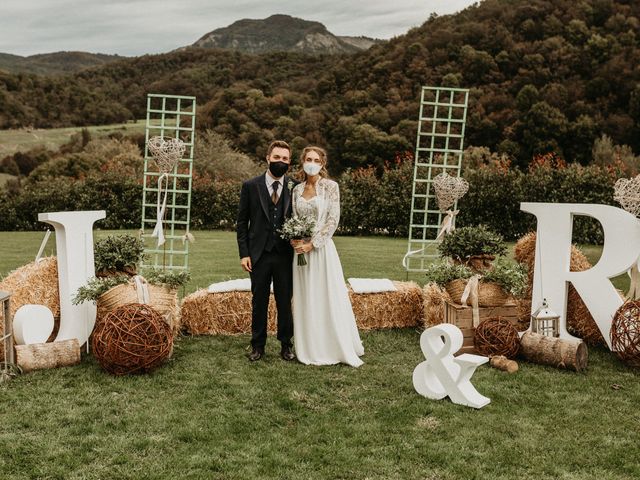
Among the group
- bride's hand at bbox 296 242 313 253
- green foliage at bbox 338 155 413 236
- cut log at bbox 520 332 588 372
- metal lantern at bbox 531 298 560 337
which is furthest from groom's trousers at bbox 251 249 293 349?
green foliage at bbox 338 155 413 236

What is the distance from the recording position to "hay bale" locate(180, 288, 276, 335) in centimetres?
718

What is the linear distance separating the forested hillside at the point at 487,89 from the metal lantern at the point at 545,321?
21247 mm

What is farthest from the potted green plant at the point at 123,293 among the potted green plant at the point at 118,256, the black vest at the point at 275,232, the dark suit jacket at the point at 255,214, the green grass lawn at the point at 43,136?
the green grass lawn at the point at 43,136

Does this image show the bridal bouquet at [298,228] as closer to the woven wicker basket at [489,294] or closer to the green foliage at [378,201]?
the woven wicker basket at [489,294]

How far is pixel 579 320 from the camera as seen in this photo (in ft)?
22.9

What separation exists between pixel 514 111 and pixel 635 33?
22.9 ft

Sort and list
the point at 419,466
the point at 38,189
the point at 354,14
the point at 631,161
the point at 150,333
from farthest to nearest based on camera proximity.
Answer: the point at 354,14 → the point at 631,161 → the point at 38,189 → the point at 150,333 → the point at 419,466

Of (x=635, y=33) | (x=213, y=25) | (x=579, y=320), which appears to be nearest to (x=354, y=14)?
(x=213, y=25)

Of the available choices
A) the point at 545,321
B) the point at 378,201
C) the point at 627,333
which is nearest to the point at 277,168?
the point at 545,321

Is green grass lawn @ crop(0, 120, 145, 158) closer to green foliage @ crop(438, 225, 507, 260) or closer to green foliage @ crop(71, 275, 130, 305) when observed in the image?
green foliage @ crop(71, 275, 130, 305)

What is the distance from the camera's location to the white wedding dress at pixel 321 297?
19.8 ft

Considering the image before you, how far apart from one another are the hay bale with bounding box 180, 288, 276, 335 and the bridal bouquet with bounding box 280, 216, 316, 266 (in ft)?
5.38

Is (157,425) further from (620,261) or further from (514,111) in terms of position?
(514,111)

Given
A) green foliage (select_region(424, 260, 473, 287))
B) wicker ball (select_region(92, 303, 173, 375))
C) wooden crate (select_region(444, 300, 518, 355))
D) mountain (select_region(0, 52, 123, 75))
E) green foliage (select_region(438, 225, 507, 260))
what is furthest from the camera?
mountain (select_region(0, 52, 123, 75))
